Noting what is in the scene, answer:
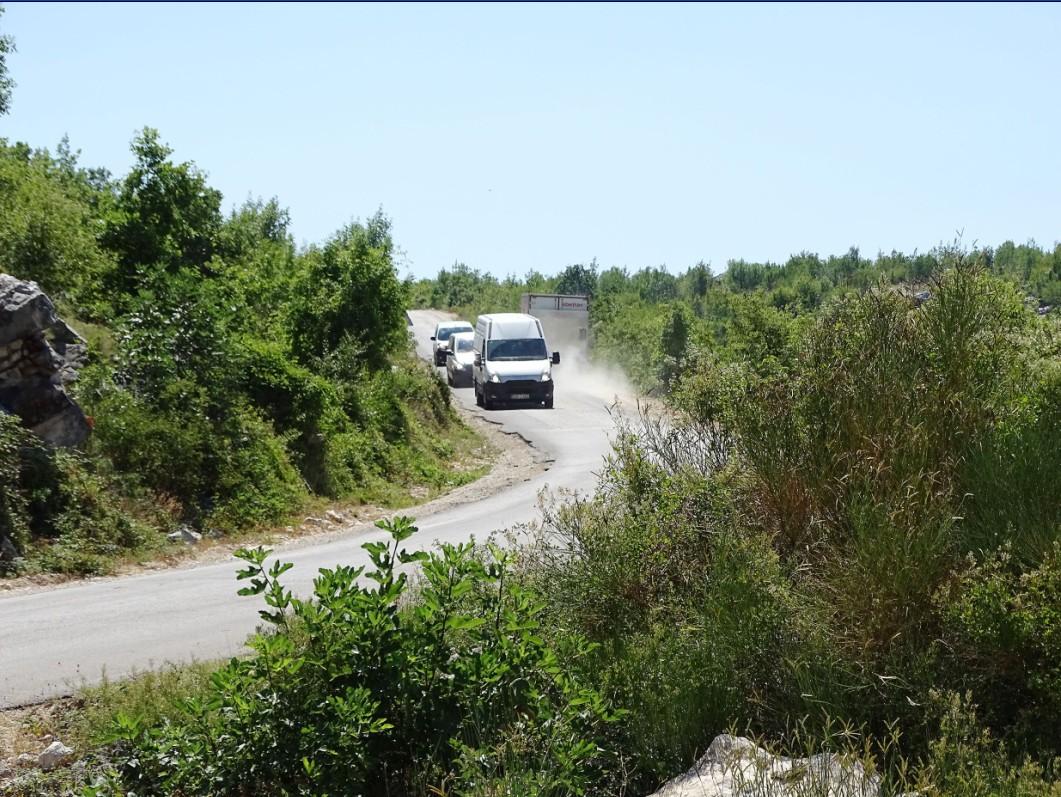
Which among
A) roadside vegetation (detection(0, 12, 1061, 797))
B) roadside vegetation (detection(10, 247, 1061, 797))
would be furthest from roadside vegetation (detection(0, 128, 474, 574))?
roadside vegetation (detection(10, 247, 1061, 797))

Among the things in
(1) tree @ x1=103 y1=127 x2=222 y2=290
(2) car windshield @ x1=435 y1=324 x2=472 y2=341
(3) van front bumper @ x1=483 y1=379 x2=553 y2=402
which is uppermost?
(1) tree @ x1=103 y1=127 x2=222 y2=290

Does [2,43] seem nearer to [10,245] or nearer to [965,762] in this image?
[10,245]

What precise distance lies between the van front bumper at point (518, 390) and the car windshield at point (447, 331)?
12.7 m

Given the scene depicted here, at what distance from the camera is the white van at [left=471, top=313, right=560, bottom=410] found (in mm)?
33500

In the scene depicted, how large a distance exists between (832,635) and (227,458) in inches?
494

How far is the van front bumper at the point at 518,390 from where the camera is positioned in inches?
1319

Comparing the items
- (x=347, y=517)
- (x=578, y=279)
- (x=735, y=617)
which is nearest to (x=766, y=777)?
(x=735, y=617)

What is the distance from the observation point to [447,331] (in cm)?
4806

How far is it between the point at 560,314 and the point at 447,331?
18.2ft

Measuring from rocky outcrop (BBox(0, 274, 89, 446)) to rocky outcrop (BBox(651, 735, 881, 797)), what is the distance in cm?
1060

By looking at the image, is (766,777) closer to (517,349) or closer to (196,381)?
(196,381)

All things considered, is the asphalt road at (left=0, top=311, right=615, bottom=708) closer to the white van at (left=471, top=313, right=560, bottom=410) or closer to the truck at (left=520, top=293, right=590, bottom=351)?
the white van at (left=471, top=313, right=560, bottom=410)

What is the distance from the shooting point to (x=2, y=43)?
23859mm

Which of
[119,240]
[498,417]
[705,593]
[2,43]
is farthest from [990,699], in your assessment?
[498,417]
